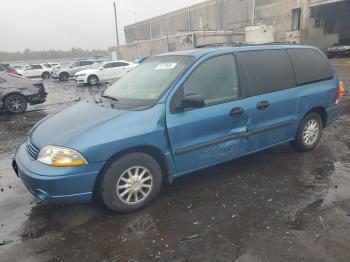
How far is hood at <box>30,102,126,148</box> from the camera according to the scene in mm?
3662

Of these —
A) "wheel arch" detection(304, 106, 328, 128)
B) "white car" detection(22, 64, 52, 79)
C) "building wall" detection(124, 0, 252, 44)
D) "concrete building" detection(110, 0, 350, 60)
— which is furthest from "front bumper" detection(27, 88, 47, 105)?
"building wall" detection(124, 0, 252, 44)

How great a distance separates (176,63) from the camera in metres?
4.39

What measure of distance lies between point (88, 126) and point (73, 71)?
24.8m

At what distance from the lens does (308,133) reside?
5.54 meters

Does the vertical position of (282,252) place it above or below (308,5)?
below

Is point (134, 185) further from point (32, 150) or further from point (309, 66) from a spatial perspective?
point (309, 66)

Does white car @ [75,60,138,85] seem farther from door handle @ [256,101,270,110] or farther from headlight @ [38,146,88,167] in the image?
headlight @ [38,146,88,167]

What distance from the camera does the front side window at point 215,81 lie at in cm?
420

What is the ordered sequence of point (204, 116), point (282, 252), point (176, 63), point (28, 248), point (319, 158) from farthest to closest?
point (319, 158) → point (176, 63) → point (204, 116) → point (28, 248) → point (282, 252)

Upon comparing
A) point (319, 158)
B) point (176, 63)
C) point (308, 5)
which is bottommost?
point (319, 158)

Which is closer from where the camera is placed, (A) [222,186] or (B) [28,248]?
(B) [28,248]

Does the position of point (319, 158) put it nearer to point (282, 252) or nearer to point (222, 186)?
point (222, 186)

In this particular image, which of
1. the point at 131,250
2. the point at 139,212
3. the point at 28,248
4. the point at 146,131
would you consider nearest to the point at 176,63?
the point at 146,131

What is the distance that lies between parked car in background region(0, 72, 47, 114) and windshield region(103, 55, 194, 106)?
7382mm
